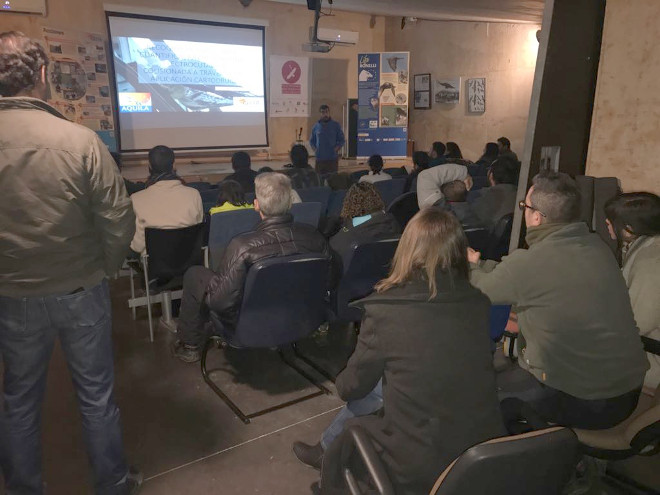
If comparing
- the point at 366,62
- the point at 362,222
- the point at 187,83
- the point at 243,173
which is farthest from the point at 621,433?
the point at 366,62

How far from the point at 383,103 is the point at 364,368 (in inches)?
334

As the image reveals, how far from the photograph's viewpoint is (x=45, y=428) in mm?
2422

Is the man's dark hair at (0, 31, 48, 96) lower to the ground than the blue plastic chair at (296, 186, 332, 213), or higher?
higher

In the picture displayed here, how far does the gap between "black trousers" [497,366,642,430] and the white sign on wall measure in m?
8.00

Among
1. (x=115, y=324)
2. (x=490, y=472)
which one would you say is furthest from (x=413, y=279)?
(x=115, y=324)

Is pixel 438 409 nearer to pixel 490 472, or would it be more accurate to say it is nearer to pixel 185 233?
pixel 490 472

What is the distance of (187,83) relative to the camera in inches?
314

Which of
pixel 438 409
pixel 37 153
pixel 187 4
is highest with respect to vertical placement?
pixel 187 4

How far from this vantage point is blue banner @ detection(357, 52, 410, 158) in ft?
29.9

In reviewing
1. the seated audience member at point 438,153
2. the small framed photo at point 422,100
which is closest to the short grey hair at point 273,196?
the seated audience member at point 438,153

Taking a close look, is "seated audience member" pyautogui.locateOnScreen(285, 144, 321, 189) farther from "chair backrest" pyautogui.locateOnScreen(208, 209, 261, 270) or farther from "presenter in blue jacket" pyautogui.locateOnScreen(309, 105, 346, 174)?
"presenter in blue jacket" pyautogui.locateOnScreen(309, 105, 346, 174)

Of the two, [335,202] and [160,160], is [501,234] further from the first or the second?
[160,160]

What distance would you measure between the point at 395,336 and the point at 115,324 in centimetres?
287

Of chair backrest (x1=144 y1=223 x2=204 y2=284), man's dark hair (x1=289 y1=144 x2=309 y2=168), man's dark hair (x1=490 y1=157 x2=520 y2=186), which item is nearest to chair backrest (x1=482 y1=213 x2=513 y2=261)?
man's dark hair (x1=490 y1=157 x2=520 y2=186)
